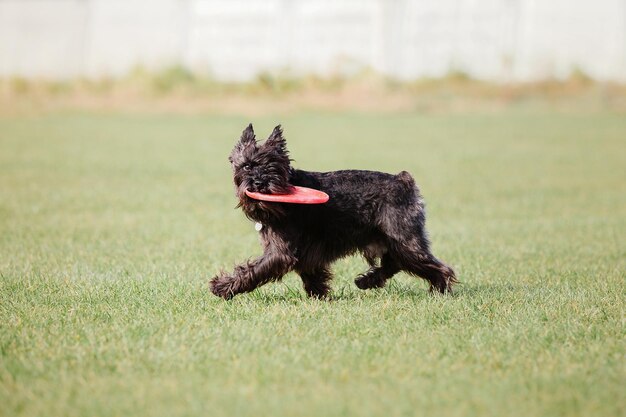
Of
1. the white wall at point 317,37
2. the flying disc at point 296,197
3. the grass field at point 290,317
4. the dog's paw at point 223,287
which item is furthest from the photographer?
the white wall at point 317,37

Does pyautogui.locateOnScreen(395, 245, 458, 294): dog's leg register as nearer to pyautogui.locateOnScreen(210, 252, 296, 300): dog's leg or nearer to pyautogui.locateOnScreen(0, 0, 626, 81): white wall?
pyautogui.locateOnScreen(210, 252, 296, 300): dog's leg

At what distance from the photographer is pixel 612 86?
30.7 m

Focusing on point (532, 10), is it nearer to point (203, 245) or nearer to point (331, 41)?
point (331, 41)

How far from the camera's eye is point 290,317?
5965 mm

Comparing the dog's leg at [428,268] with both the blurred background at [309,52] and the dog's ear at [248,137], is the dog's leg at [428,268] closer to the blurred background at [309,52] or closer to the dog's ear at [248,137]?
the dog's ear at [248,137]

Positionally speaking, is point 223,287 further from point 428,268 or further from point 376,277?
point 428,268

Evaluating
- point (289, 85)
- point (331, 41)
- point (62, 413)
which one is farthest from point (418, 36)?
point (62, 413)

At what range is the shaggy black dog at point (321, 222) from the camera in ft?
20.4

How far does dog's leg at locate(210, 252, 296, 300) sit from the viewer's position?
6.34 meters

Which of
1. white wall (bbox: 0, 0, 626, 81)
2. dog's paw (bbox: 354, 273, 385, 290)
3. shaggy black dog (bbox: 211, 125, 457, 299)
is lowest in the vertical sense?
dog's paw (bbox: 354, 273, 385, 290)

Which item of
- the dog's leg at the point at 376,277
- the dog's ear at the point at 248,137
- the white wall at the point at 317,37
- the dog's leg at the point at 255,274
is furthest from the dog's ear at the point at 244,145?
the white wall at the point at 317,37

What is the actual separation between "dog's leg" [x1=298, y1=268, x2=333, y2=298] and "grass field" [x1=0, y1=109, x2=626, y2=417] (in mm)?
156

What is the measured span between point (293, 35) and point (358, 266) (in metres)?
25.2

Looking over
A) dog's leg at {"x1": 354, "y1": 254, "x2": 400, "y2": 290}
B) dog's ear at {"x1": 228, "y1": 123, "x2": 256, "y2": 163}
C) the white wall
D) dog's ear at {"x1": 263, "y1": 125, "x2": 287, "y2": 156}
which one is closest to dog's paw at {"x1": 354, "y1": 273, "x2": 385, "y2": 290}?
dog's leg at {"x1": 354, "y1": 254, "x2": 400, "y2": 290}
